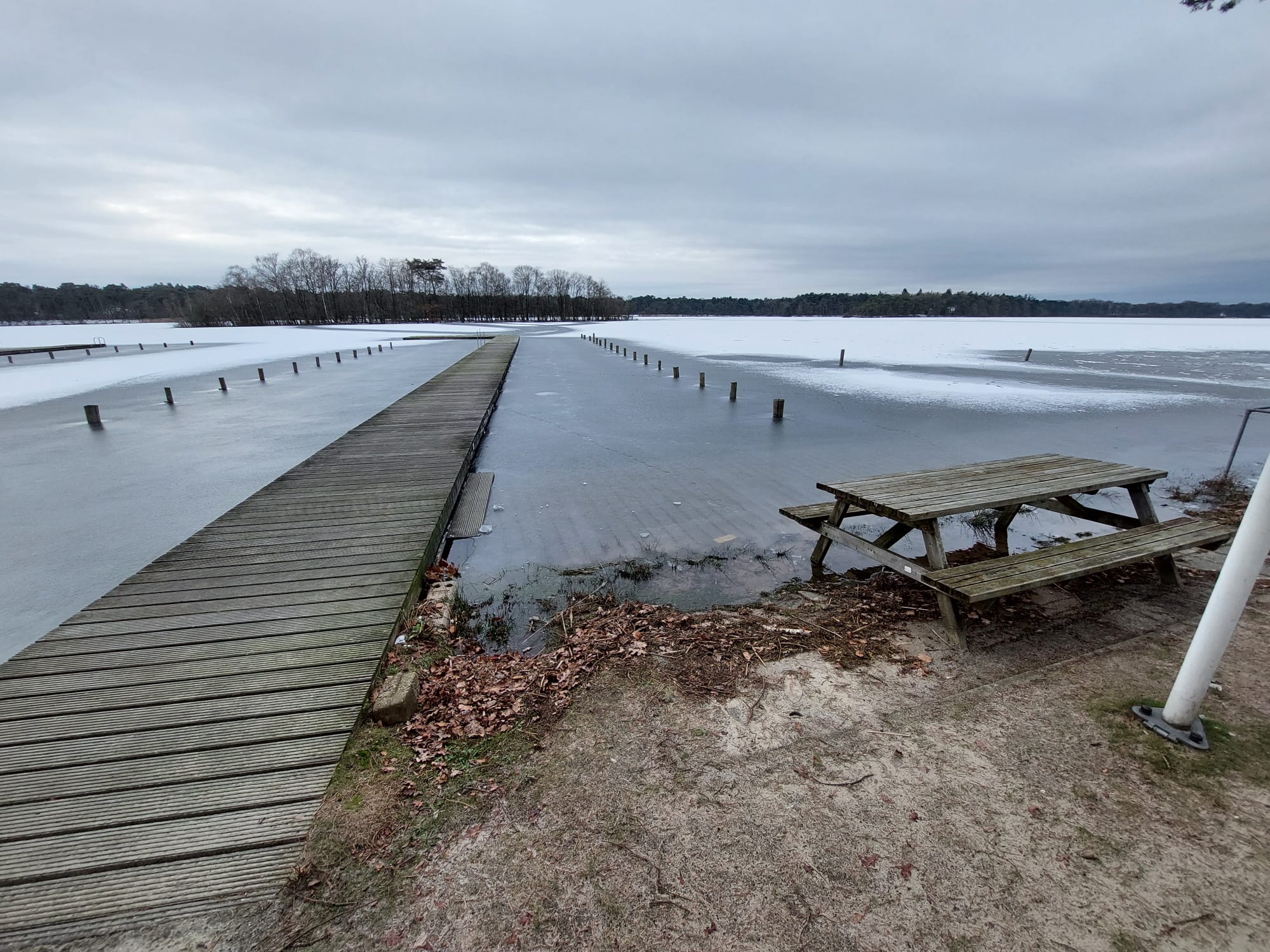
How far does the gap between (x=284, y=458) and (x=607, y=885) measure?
351 inches

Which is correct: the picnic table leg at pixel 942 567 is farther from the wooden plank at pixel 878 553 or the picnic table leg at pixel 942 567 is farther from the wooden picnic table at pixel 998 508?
the wooden plank at pixel 878 553

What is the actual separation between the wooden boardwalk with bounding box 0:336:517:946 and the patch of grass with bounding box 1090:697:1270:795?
3445mm

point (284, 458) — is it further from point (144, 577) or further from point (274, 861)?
point (274, 861)

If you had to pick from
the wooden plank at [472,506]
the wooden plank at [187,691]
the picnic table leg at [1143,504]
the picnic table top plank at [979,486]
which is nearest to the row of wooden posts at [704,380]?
the wooden plank at [472,506]

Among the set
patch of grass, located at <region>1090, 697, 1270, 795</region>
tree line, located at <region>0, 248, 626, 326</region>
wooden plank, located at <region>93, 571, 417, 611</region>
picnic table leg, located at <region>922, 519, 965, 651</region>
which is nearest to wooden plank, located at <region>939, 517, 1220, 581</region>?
picnic table leg, located at <region>922, 519, 965, 651</region>

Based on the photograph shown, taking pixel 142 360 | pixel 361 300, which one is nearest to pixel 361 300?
pixel 361 300

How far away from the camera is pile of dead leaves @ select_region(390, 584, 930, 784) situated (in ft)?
9.30

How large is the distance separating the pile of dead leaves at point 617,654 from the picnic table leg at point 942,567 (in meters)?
0.31

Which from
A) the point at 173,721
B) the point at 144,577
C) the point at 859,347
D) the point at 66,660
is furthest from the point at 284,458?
the point at 859,347

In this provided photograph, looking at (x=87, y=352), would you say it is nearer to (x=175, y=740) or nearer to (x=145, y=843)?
(x=175, y=740)

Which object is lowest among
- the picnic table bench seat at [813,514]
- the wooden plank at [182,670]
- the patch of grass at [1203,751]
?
the wooden plank at [182,670]

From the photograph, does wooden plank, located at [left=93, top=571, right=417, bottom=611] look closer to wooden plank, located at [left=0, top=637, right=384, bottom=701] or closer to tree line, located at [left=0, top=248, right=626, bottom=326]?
wooden plank, located at [left=0, top=637, right=384, bottom=701]

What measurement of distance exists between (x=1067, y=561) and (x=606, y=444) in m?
7.36

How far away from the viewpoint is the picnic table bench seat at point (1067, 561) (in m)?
3.21
